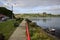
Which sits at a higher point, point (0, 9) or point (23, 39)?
point (0, 9)

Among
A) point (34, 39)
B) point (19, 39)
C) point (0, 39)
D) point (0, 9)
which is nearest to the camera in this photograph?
point (0, 39)

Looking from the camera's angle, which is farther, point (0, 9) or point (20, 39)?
point (0, 9)

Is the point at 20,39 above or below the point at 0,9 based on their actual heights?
below

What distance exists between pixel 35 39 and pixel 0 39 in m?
4.50

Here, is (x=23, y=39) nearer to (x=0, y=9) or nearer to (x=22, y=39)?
(x=22, y=39)

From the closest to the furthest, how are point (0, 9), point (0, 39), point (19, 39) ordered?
1. point (0, 39)
2. point (19, 39)
3. point (0, 9)

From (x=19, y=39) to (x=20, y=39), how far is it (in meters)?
0.13

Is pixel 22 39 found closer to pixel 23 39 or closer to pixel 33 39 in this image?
pixel 23 39

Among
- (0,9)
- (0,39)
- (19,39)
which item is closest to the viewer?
(0,39)

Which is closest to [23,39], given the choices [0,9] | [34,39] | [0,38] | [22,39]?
[22,39]

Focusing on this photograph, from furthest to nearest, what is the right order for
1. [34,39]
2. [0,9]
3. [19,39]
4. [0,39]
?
[0,9] → [34,39] → [19,39] → [0,39]

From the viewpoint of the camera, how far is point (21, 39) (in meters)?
18.4

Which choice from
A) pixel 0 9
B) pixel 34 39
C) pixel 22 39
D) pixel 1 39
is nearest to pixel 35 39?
pixel 34 39

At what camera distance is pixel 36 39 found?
19.6m
